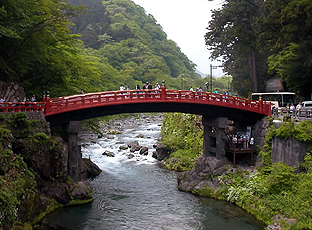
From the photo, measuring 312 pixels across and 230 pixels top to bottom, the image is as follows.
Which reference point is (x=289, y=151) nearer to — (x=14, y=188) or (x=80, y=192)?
(x=80, y=192)

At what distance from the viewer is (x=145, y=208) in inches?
1049

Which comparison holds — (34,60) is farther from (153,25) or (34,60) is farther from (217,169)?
(153,25)

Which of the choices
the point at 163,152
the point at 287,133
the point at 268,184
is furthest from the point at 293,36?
the point at 163,152

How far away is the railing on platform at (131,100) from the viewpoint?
27156 mm

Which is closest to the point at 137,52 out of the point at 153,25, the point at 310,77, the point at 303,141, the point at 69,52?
the point at 153,25

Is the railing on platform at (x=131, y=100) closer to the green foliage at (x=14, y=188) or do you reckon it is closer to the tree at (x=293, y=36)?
the tree at (x=293, y=36)

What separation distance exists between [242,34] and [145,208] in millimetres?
24327

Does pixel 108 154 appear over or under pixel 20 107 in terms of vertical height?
under

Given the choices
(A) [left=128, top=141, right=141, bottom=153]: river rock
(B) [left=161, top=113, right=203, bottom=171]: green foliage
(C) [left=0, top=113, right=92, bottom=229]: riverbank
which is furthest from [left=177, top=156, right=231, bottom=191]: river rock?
(A) [left=128, top=141, right=141, bottom=153]: river rock

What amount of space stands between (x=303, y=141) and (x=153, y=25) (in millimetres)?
141393

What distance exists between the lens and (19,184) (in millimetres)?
20812

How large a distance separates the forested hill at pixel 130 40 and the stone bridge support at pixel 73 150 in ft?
224

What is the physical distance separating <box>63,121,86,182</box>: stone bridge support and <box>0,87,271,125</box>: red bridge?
0.63 meters

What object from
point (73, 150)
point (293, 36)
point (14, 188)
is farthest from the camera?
point (293, 36)
